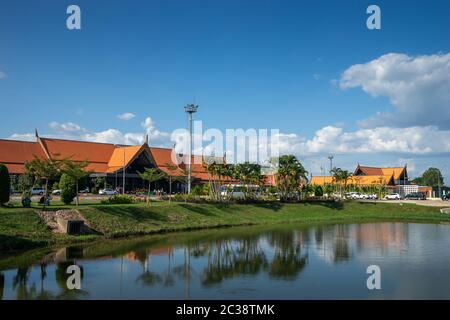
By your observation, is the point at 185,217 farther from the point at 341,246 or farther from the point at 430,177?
the point at 430,177

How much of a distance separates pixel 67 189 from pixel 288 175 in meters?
28.2

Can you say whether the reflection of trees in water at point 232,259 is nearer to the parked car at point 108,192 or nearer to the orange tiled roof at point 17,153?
the parked car at point 108,192

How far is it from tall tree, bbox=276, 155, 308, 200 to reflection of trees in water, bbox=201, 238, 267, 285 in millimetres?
23572

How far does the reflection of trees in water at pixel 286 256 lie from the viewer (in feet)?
70.0

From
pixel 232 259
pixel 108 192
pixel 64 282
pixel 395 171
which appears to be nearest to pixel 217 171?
pixel 108 192

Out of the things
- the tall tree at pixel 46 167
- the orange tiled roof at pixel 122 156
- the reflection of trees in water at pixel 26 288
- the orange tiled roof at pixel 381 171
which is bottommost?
the reflection of trees in water at pixel 26 288

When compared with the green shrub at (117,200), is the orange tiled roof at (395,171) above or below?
above

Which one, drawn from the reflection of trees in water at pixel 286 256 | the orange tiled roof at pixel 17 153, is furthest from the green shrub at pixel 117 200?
the orange tiled roof at pixel 17 153

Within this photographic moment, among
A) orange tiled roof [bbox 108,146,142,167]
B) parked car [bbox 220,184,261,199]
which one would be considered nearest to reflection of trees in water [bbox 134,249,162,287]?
parked car [bbox 220,184,261,199]

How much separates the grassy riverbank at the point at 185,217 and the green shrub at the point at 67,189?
1429 mm

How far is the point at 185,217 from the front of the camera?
128 ft

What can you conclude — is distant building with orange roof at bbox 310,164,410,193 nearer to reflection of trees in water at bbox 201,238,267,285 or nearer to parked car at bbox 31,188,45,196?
parked car at bbox 31,188,45,196

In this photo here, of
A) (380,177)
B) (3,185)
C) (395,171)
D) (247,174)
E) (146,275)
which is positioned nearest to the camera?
(146,275)

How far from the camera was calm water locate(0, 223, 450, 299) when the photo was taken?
17.4 meters
